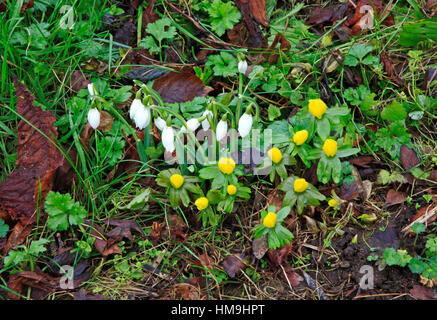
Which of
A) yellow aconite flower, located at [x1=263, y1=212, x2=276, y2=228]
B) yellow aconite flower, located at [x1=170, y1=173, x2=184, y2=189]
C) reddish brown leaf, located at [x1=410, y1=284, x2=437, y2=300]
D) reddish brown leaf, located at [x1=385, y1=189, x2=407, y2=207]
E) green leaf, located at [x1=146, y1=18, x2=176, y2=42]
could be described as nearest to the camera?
reddish brown leaf, located at [x1=410, y1=284, x2=437, y2=300]

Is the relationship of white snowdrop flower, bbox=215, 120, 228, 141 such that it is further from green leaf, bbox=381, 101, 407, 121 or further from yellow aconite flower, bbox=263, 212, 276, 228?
green leaf, bbox=381, 101, 407, 121

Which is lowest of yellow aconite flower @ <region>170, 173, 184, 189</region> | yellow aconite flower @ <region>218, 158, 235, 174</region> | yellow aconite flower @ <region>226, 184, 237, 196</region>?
yellow aconite flower @ <region>226, 184, 237, 196</region>

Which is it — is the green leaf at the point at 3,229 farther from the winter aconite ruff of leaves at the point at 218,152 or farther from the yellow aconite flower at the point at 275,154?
the yellow aconite flower at the point at 275,154

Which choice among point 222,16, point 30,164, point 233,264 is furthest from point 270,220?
point 222,16

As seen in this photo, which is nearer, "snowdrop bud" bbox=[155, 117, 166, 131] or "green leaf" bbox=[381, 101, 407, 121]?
"snowdrop bud" bbox=[155, 117, 166, 131]

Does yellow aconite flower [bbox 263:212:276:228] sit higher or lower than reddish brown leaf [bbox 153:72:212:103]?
lower

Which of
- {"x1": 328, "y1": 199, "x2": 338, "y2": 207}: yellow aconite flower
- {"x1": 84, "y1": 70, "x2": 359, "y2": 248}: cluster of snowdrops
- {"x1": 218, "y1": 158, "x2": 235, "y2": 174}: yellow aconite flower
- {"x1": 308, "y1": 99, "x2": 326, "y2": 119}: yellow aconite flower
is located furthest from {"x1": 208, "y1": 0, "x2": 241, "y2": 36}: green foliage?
{"x1": 328, "y1": 199, "x2": 338, "y2": 207}: yellow aconite flower

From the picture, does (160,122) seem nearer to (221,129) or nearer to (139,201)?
(221,129)
